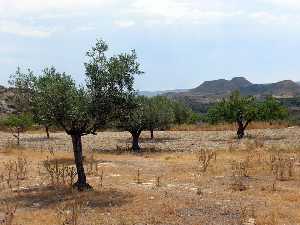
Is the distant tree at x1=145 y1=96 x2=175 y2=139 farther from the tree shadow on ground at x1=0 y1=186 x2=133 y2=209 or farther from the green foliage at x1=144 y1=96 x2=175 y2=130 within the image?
the tree shadow on ground at x1=0 y1=186 x2=133 y2=209

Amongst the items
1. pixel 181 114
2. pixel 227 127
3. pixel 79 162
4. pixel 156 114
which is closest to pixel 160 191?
pixel 79 162

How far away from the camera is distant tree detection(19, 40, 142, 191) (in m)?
21.0

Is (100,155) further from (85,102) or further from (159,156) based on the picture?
(85,102)

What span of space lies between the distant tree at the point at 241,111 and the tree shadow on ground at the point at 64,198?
3002 centimetres

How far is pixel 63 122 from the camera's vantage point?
21.9 m

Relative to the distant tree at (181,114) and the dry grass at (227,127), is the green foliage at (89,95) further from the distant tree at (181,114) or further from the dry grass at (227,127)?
the distant tree at (181,114)

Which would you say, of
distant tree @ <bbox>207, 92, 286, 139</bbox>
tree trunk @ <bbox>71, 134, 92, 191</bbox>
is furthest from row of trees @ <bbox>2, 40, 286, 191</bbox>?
distant tree @ <bbox>207, 92, 286, 139</bbox>

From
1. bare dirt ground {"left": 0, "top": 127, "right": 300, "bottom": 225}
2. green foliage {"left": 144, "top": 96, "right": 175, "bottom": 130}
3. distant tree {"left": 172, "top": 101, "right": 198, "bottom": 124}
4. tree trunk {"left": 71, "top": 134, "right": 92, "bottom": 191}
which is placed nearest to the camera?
bare dirt ground {"left": 0, "top": 127, "right": 300, "bottom": 225}

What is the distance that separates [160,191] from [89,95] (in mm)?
4947

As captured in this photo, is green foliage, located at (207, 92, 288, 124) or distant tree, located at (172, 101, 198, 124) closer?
green foliage, located at (207, 92, 288, 124)

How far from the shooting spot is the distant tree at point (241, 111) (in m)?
51.8

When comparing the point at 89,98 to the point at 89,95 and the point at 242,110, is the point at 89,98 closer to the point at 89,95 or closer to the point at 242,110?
the point at 89,95

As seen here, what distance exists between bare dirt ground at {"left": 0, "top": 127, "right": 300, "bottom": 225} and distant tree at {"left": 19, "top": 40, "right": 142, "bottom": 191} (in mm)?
2408

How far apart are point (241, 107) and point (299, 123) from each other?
1903 cm
